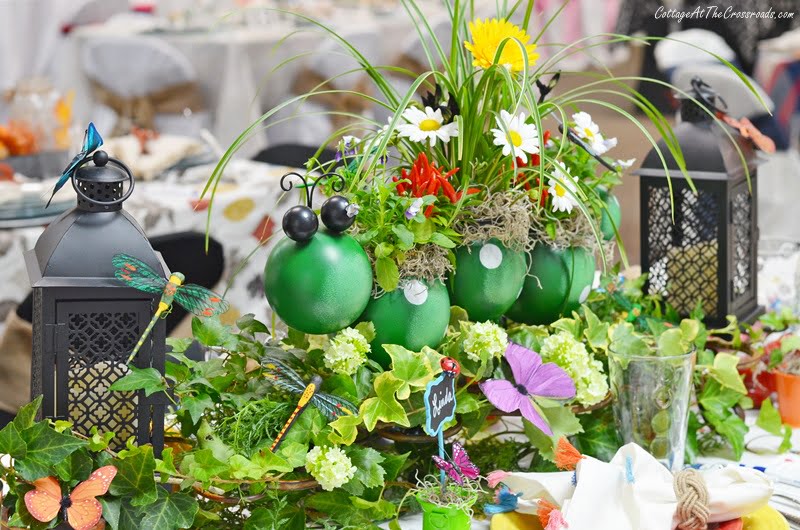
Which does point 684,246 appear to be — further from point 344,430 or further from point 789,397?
point 344,430

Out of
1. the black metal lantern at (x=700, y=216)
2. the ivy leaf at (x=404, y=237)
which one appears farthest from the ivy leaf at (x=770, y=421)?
the ivy leaf at (x=404, y=237)

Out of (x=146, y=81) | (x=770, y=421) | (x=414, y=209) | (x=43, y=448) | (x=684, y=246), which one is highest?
(x=146, y=81)

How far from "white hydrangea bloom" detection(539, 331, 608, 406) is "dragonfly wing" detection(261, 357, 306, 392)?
32 cm

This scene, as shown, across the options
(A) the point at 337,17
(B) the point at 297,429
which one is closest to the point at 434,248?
(B) the point at 297,429

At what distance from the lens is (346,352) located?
1145mm

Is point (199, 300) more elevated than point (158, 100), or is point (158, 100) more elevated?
point (158, 100)

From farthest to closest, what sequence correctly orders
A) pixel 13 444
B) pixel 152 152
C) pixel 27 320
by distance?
pixel 152 152, pixel 27 320, pixel 13 444

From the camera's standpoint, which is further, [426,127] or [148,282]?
[426,127]

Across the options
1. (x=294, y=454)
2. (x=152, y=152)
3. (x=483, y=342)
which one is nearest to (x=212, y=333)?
(x=294, y=454)

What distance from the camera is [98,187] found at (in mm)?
1069

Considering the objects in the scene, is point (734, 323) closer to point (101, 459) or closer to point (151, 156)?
point (101, 459)

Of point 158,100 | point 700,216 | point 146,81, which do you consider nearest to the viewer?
point 700,216

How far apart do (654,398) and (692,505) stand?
0.55 feet

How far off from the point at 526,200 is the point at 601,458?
34 centimetres
